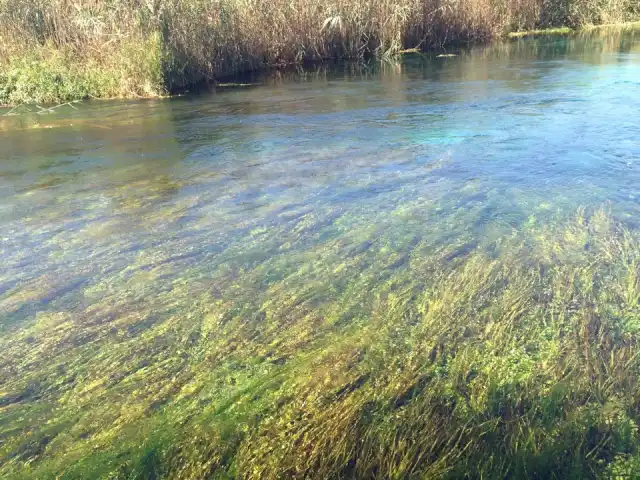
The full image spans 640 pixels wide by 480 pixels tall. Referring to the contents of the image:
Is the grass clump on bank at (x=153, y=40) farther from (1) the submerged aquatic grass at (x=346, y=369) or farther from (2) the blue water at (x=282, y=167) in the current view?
(1) the submerged aquatic grass at (x=346, y=369)

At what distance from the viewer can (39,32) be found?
9438mm

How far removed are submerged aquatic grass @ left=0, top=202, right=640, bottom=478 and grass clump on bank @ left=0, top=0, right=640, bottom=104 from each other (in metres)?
7.01

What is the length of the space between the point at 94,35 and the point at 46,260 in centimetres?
711

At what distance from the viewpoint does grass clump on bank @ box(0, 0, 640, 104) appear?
9.07 m

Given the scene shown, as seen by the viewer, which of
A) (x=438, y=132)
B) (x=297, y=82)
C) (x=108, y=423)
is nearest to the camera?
(x=108, y=423)

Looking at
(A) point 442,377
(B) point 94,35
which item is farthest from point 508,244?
(B) point 94,35

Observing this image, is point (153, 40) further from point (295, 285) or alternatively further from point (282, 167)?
point (295, 285)

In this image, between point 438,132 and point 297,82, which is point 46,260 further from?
point 297,82

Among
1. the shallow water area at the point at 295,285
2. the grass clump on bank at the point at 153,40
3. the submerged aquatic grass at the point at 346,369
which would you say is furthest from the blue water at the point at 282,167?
the grass clump on bank at the point at 153,40

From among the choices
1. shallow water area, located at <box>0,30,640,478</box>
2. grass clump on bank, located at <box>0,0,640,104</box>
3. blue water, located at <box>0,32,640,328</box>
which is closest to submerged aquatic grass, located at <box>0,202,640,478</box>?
shallow water area, located at <box>0,30,640,478</box>

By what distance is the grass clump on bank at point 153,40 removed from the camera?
9.07 metres

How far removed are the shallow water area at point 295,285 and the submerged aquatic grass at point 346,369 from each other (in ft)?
0.04

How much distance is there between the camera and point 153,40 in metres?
8.88

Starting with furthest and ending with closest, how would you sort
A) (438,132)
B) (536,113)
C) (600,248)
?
(536,113) → (438,132) → (600,248)
